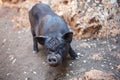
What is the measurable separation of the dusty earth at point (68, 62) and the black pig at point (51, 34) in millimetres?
287

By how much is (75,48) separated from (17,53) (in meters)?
1.26

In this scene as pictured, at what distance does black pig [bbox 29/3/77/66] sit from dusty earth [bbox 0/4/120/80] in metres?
0.29

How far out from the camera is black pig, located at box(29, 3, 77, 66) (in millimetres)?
4828

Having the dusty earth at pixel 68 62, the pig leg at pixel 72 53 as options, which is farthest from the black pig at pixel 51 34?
the dusty earth at pixel 68 62

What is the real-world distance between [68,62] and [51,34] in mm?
774

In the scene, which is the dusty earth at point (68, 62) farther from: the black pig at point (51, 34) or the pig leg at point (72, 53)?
the black pig at point (51, 34)

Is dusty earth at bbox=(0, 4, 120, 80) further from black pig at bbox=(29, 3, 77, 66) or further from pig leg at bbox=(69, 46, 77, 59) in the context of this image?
black pig at bbox=(29, 3, 77, 66)

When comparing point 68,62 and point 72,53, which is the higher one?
point 72,53

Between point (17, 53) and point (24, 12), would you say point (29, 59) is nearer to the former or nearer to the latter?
point (17, 53)

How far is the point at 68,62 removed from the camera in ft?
18.5

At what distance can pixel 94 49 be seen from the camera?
5.98m

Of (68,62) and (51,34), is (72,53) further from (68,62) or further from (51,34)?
(51,34)

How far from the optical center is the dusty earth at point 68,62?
17.0 feet

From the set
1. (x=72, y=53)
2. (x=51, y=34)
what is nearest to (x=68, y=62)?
(x=72, y=53)
